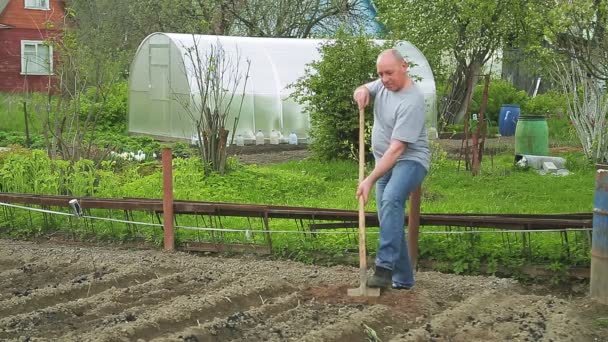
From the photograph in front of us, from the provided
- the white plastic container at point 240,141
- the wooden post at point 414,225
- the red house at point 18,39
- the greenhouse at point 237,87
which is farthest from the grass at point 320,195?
the red house at point 18,39

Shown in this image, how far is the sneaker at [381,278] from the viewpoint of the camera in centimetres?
609

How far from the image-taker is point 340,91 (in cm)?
1438

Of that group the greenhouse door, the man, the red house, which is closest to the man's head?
the man

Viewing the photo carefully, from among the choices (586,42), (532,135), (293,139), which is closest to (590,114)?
(532,135)

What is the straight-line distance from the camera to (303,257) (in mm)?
7609

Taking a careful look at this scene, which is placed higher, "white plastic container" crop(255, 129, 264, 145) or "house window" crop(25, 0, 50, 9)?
"house window" crop(25, 0, 50, 9)

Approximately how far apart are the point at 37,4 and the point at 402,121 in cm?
3236

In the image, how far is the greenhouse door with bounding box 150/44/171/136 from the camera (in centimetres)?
1997

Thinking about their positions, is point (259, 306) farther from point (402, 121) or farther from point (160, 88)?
point (160, 88)

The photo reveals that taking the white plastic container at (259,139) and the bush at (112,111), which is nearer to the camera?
the white plastic container at (259,139)

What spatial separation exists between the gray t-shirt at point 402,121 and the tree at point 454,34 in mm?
15136

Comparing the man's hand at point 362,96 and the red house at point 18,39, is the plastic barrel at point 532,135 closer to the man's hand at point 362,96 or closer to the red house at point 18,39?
the man's hand at point 362,96

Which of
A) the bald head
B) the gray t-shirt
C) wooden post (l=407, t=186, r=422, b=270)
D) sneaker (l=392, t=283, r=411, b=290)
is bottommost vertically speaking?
sneaker (l=392, t=283, r=411, b=290)

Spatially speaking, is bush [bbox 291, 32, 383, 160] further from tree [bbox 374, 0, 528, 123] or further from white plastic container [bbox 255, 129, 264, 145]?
tree [bbox 374, 0, 528, 123]
